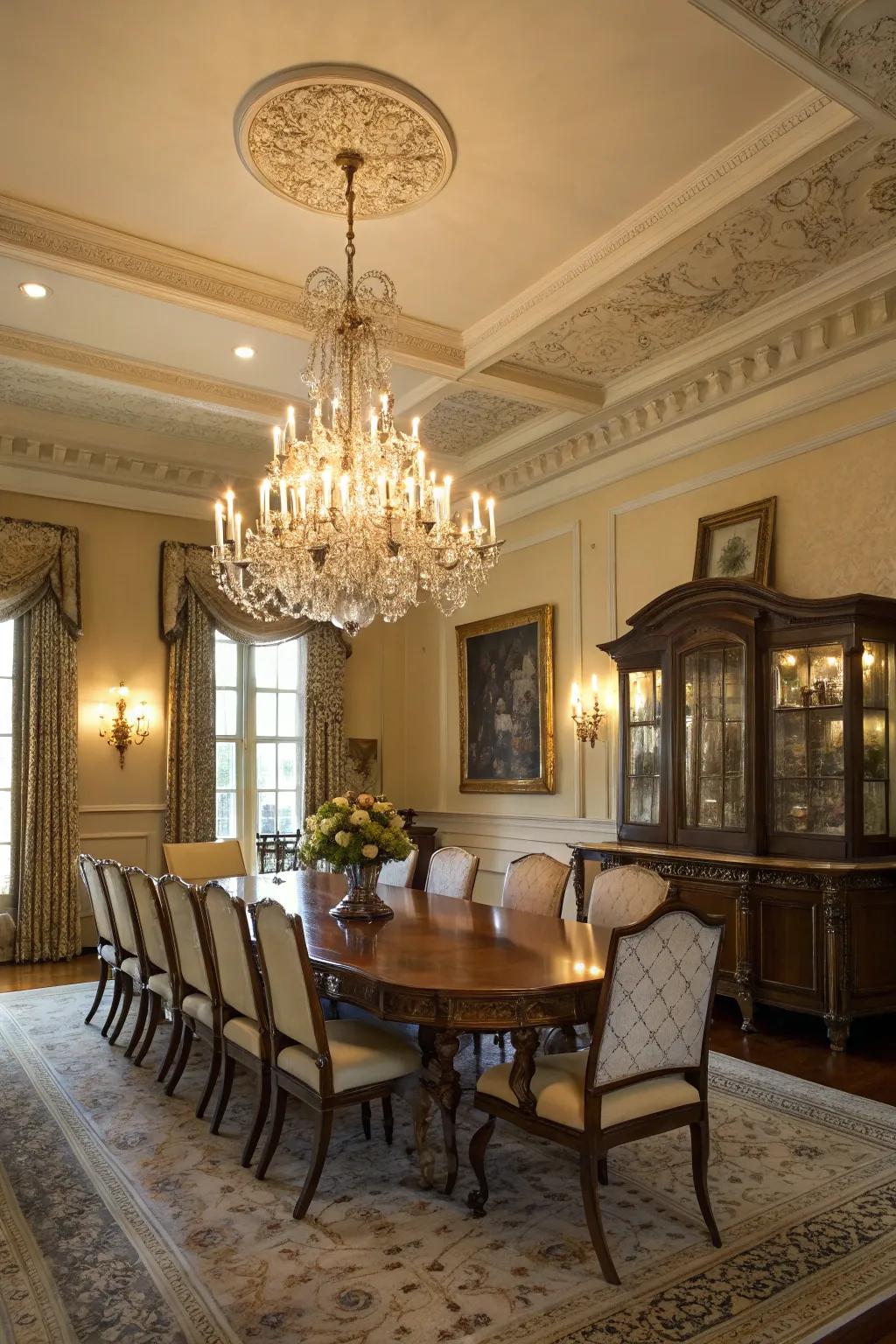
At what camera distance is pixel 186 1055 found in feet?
13.6

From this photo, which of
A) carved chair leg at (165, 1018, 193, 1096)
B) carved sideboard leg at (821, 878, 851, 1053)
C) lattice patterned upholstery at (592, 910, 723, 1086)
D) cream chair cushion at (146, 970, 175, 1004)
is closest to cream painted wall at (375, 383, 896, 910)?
carved sideboard leg at (821, 878, 851, 1053)

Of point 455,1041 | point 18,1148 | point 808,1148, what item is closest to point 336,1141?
point 455,1041

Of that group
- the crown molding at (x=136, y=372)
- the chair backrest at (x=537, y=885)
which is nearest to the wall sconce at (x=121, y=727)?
the crown molding at (x=136, y=372)

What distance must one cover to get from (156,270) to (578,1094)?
424 cm

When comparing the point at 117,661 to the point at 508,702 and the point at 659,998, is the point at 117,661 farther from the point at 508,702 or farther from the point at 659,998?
the point at 659,998

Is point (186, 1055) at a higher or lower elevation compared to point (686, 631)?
lower

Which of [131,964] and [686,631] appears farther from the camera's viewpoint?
[686,631]

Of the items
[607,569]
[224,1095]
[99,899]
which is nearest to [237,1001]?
[224,1095]

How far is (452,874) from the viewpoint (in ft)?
17.5

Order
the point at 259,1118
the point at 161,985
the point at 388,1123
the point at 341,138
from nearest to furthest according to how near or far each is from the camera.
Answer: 1. the point at 259,1118
2. the point at 388,1123
3. the point at 341,138
4. the point at 161,985

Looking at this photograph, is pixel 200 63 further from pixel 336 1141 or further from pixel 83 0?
pixel 336 1141

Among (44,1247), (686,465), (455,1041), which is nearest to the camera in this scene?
(44,1247)

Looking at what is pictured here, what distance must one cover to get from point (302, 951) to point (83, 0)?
321 centimetres

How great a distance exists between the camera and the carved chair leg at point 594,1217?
2.55 metres
